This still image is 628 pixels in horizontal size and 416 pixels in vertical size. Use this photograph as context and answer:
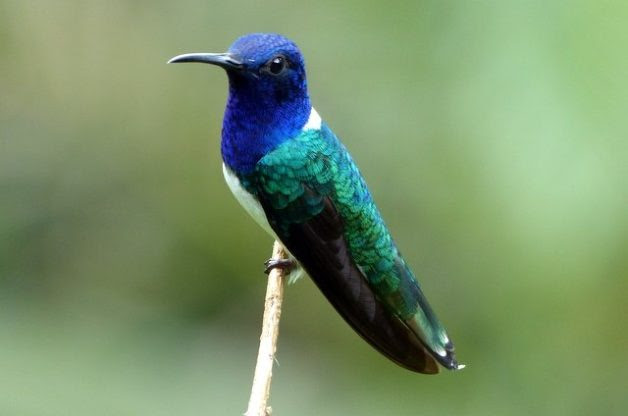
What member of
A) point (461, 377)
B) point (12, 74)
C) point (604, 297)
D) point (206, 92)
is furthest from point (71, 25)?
point (604, 297)

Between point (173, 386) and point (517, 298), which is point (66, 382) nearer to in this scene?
point (173, 386)

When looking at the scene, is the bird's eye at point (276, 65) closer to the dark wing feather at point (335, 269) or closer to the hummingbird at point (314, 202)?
the hummingbird at point (314, 202)

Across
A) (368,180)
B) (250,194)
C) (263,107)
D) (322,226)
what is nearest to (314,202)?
(322,226)

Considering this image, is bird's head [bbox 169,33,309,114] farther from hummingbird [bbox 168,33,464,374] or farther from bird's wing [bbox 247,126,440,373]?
bird's wing [bbox 247,126,440,373]

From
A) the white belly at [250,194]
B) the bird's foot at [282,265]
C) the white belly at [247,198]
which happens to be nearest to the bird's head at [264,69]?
the white belly at [250,194]

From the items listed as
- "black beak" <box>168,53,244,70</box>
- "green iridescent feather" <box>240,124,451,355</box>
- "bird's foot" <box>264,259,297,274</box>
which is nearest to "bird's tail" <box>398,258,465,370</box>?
"green iridescent feather" <box>240,124,451,355</box>

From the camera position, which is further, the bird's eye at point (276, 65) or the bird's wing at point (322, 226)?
the bird's wing at point (322, 226)
